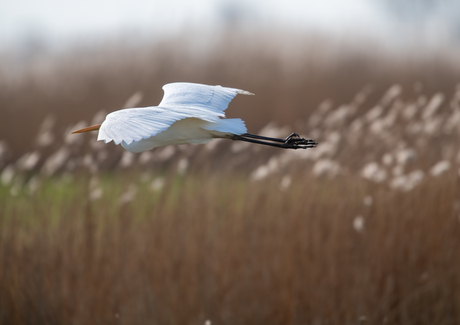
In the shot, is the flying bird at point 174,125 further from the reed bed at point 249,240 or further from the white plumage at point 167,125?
the reed bed at point 249,240

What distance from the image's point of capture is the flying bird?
675mm

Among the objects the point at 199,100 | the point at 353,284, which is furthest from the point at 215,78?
the point at 199,100

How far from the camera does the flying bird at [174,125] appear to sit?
0.67m

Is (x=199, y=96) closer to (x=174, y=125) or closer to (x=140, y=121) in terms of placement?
(x=174, y=125)

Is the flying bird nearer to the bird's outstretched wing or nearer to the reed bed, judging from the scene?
the bird's outstretched wing

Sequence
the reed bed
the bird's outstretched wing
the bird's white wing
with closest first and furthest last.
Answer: the bird's outstretched wing, the bird's white wing, the reed bed

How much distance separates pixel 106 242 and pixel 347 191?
4.48ft

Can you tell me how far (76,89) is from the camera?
15.9 feet

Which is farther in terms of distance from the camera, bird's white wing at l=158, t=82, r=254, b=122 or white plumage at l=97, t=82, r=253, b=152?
bird's white wing at l=158, t=82, r=254, b=122

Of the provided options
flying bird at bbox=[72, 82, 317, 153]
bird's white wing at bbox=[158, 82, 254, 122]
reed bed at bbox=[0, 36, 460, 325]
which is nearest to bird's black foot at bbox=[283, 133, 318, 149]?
flying bird at bbox=[72, 82, 317, 153]

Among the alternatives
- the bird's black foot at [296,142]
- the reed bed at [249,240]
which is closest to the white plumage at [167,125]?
the bird's black foot at [296,142]

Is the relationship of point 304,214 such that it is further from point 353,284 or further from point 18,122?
point 18,122

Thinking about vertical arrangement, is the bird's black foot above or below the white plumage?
above

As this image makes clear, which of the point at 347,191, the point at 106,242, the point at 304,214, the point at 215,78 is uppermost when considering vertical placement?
the point at 215,78
